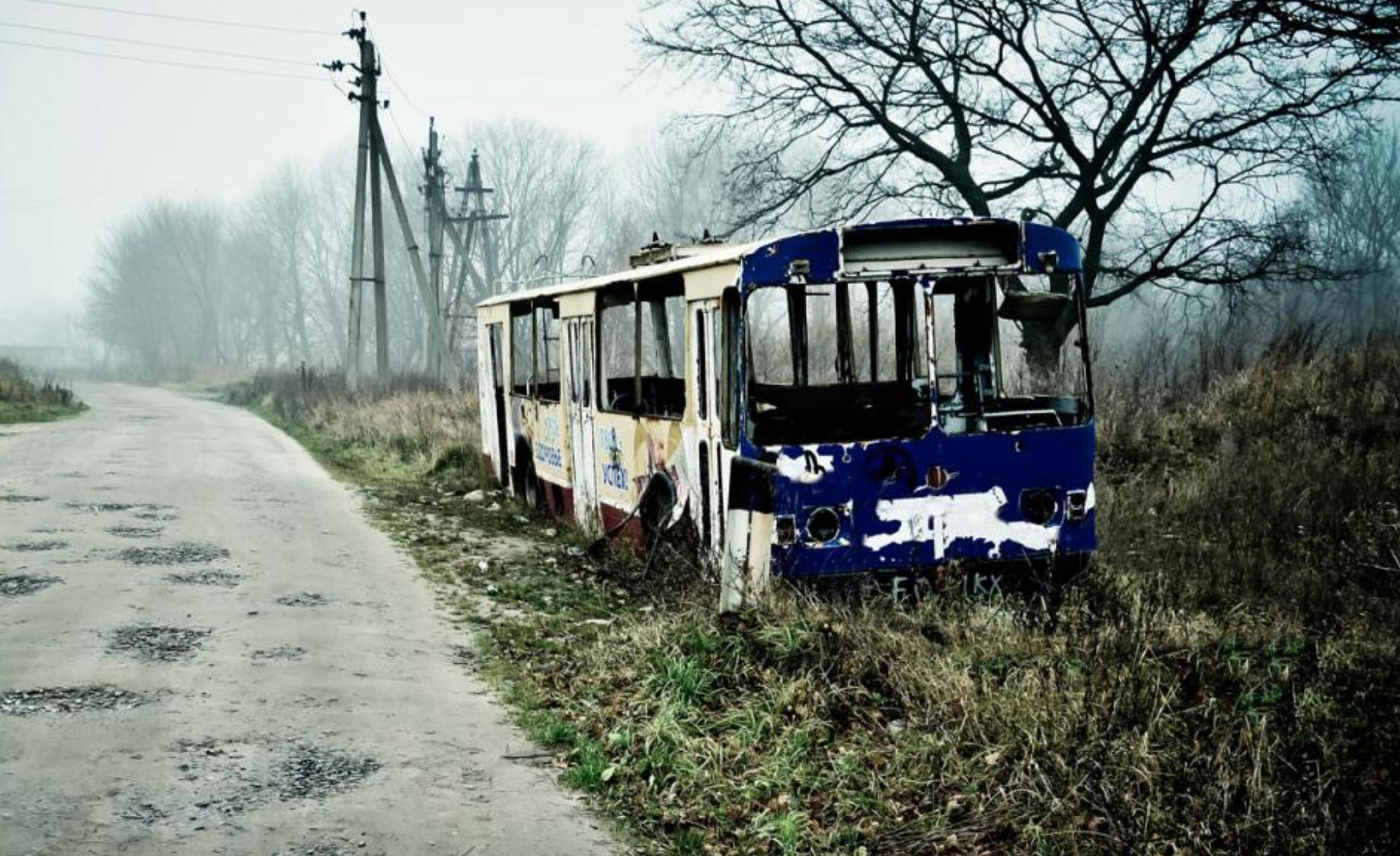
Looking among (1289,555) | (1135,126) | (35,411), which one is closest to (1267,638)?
(1289,555)

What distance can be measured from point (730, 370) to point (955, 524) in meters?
1.76

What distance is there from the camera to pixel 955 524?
754 centimetres

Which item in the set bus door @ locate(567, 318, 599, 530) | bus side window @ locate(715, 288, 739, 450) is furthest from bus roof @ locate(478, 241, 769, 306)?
bus door @ locate(567, 318, 599, 530)

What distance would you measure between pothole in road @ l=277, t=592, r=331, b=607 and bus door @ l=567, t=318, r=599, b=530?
3127 mm

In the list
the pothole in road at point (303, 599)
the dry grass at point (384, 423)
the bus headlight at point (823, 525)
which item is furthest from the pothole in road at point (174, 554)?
the dry grass at point (384, 423)

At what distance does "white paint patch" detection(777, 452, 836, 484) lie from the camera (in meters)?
7.28

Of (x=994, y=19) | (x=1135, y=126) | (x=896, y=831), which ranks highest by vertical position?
(x=994, y=19)

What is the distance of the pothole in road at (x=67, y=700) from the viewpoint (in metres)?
6.10

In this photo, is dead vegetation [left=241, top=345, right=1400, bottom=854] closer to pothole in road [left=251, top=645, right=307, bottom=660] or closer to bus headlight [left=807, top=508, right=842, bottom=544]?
bus headlight [left=807, top=508, right=842, bottom=544]

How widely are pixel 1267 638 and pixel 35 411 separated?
31325 mm

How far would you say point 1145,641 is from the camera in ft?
17.8

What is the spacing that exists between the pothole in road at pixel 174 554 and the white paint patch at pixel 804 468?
5835 millimetres

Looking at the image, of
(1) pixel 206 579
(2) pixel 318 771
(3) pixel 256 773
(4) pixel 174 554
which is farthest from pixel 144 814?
(4) pixel 174 554

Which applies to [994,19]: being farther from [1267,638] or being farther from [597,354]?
[1267,638]
